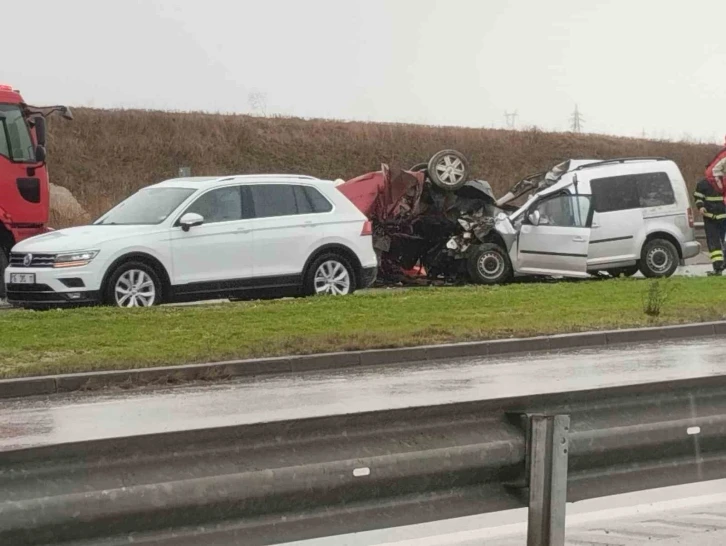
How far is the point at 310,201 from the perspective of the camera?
17.3 m

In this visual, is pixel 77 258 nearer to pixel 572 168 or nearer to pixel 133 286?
pixel 133 286

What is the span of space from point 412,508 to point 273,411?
5251mm

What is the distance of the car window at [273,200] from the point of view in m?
16.9

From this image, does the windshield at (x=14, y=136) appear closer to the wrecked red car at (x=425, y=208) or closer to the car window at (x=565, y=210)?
the wrecked red car at (x=425, y=208)

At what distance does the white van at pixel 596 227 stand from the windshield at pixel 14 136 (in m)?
7.41

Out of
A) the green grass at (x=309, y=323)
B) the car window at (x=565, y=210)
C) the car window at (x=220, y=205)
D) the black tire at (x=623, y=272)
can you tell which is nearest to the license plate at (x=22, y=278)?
the green grass at (x=309, y=323)

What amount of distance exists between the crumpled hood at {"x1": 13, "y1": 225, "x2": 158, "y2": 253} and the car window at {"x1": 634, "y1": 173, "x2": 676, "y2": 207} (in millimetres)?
9546

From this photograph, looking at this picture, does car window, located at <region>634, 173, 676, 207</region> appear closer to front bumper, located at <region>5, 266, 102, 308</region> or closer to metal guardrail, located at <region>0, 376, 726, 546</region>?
front bumper, located at <region>5, 266, 102, 308</region>

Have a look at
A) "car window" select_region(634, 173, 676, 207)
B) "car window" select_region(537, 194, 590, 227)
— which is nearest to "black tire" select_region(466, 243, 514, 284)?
"car window" select_region(537, 194, 590, 227)

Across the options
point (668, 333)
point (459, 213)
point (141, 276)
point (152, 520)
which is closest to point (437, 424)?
point (152, 520)

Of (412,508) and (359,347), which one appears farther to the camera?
(359,347)

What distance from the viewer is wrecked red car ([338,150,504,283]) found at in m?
22.1

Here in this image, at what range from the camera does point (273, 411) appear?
915cm

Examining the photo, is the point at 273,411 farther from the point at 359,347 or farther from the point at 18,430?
the point at 359,347
